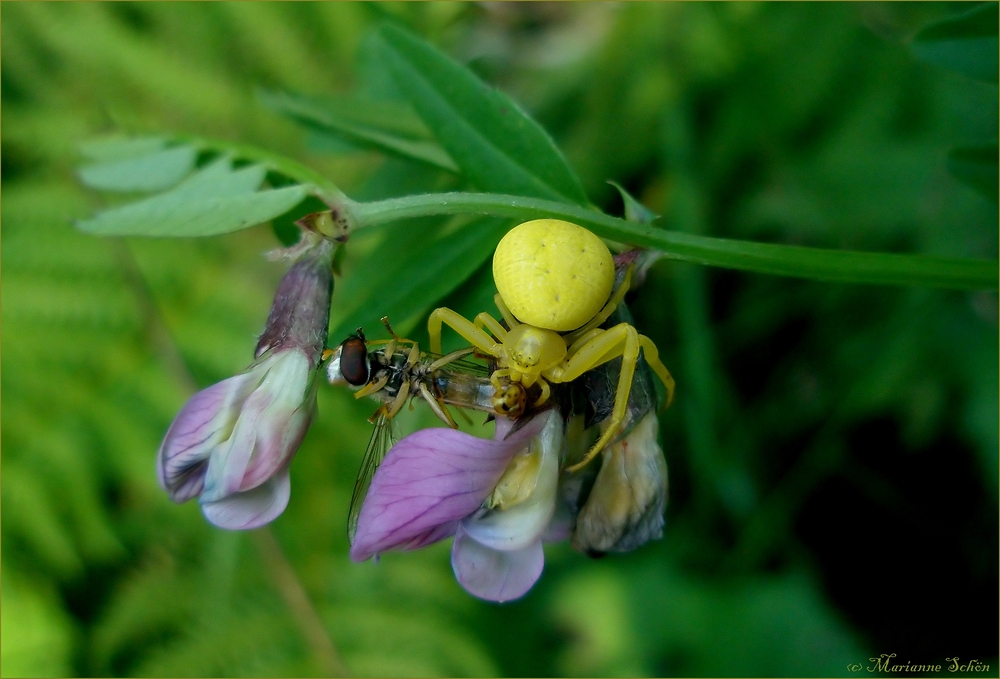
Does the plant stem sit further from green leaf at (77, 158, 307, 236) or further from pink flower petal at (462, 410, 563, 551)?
pink flower petal at (462, 410, 563, 551)

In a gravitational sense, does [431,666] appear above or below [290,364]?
below

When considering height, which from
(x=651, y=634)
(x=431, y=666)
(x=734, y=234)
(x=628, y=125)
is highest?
(x=628, y=125)

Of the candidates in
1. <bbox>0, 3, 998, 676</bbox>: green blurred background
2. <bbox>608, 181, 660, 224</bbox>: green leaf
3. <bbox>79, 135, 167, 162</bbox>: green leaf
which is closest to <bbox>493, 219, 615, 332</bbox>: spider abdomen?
<bbox>608, 181, 660, 224</bbox>: green leaf

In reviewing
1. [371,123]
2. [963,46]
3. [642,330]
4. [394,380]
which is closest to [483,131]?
[371,123]

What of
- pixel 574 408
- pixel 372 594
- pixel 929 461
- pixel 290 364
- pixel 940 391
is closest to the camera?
pixel 290 364

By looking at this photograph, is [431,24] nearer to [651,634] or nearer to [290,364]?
[290,364]

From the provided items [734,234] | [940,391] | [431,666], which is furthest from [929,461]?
[431,666]

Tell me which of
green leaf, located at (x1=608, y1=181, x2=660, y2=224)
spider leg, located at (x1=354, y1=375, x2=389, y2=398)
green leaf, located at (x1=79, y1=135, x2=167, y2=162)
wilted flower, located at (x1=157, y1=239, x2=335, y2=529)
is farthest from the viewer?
green leaf, located at (x1=79, y1=135, x2=167, y2=162)
